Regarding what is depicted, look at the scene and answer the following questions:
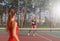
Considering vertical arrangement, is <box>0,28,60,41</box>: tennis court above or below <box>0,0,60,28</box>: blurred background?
below

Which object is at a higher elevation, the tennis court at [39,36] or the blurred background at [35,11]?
the blurred background at [35,11]

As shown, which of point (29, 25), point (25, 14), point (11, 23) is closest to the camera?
point (11, 23)

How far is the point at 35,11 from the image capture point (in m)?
20.4

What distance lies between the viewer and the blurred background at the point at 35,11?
19.1 meters

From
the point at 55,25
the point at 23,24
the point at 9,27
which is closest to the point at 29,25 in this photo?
the point at 23,24

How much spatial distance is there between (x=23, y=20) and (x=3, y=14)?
186 centimetres

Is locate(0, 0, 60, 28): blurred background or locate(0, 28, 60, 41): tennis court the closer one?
locate(0, 28, 60, 41): tennis court

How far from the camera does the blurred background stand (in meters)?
19.1

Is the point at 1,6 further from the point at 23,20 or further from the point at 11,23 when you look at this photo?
the point at 11,23

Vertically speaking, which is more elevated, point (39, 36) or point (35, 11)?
point (35, 11)

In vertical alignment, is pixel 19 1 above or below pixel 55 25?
above

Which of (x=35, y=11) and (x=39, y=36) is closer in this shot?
(x=39, y=36)

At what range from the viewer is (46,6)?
20609mm

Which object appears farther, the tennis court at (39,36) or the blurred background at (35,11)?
the blurred background at (35,11)
